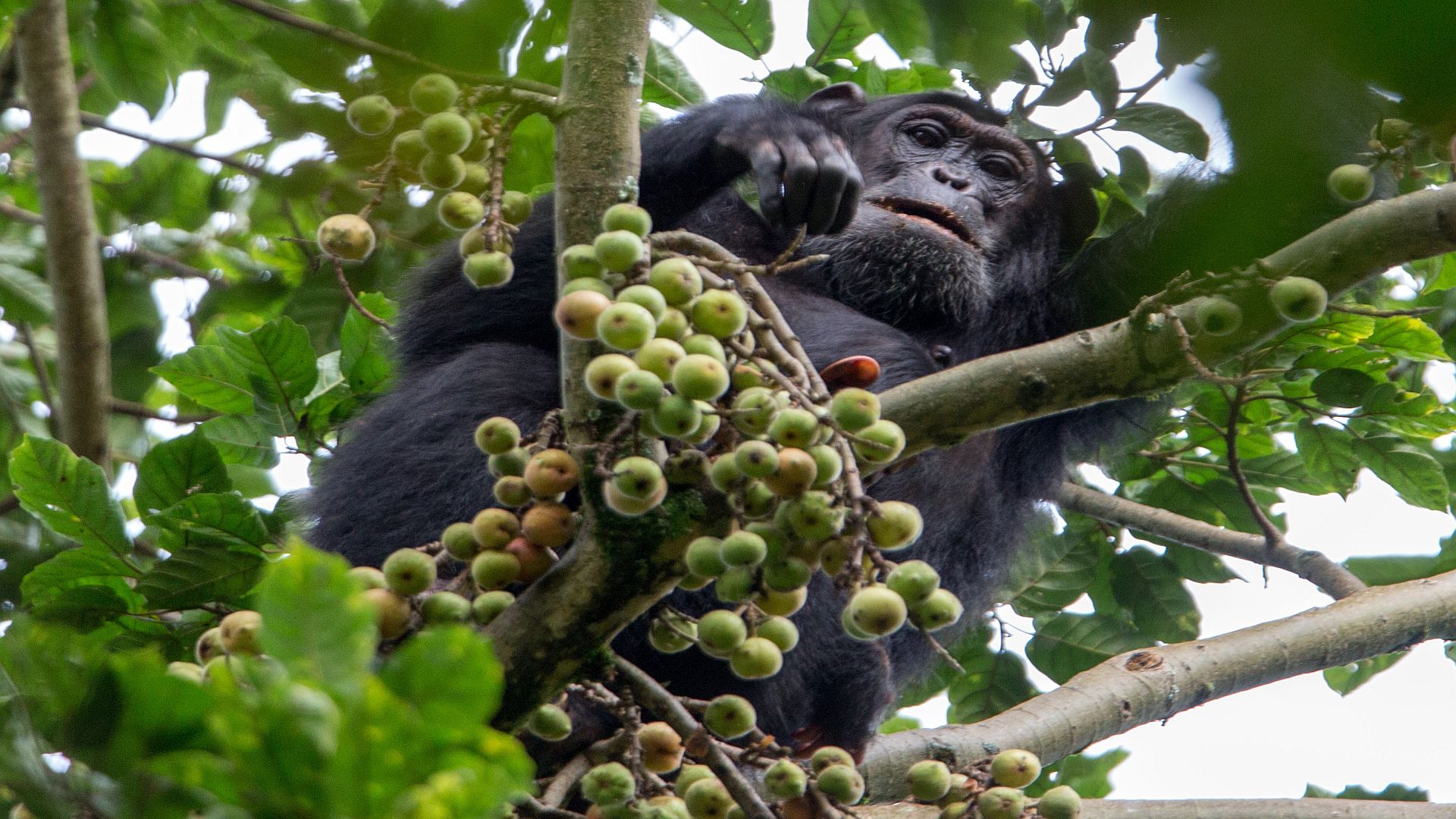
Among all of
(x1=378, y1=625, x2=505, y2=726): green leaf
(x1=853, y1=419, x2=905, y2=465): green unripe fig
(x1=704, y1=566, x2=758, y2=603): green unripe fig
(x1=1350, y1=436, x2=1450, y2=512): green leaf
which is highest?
(x1=1350, y1=436, x2=1450, y2=512): green leaf

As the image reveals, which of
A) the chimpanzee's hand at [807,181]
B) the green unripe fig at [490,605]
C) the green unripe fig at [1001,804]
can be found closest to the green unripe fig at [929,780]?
the green unripe fig at [1001,804]

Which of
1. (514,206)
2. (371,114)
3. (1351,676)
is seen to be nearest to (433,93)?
(371,114)

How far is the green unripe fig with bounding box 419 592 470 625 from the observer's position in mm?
1471

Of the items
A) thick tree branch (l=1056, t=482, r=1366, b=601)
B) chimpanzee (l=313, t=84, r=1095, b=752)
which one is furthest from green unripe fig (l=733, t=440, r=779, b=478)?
thick tree branch (l=1056, t=482, r=1366, b=601)

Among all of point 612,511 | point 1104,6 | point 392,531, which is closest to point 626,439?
point 612,511

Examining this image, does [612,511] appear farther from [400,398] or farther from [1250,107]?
[400,398]

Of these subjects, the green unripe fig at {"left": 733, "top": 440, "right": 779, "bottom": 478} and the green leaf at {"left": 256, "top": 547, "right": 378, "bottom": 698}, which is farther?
the green unripe fig at {"left": 733, "top": 440, "right": 779, "bottom": 478}

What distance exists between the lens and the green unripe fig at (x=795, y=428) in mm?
1264

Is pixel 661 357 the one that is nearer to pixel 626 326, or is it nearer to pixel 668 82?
pixel 626 326

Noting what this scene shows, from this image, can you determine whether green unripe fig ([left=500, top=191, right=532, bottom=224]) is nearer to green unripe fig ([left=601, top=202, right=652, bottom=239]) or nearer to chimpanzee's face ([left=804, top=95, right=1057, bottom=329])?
green unripe fig ([left=601, top=202, right=652, bottom=239])

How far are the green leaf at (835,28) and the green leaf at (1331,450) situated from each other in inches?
54.4

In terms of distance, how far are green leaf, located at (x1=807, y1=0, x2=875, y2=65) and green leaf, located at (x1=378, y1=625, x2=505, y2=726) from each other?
8.33 ft

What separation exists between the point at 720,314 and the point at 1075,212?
236cm

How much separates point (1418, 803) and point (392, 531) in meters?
2.01
